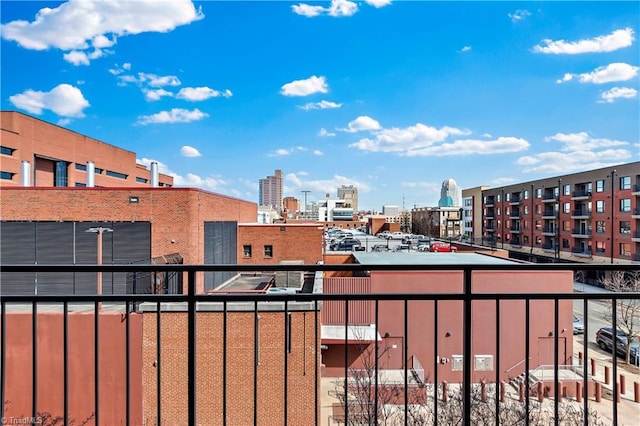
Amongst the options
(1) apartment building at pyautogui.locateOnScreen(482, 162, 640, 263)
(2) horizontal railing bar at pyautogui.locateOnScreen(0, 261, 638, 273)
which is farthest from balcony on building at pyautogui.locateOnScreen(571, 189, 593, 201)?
(2) horizontal railing bar at pyautogui.locateOnScreen(0, 261, 638, 273)

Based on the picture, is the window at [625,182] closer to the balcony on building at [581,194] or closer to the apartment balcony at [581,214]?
the balcony on building at [581,194]

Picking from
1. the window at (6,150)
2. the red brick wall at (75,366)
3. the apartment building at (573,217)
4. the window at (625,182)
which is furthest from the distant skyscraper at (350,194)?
the red brick wall at (75,366)

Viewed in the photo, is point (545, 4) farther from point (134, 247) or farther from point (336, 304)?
point (134, 247)

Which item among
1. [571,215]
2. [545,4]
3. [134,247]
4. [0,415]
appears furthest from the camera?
[571,215]

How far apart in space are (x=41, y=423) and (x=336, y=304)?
340 inches

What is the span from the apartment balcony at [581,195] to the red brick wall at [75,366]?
36.0m

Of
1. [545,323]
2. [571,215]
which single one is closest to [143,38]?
[545,323]

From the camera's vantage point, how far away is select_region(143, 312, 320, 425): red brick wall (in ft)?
26.5

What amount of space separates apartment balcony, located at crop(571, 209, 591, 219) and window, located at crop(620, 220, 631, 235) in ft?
10.9

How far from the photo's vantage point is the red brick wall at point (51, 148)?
24.6m

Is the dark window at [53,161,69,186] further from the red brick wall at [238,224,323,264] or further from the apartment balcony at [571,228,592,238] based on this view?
the apartment balcony at [571,228,592,238]

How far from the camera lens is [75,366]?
8.30m

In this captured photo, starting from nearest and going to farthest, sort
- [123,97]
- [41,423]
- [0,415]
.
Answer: [0,415] < [41,423] < [123,97]

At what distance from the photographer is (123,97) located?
25.1m
